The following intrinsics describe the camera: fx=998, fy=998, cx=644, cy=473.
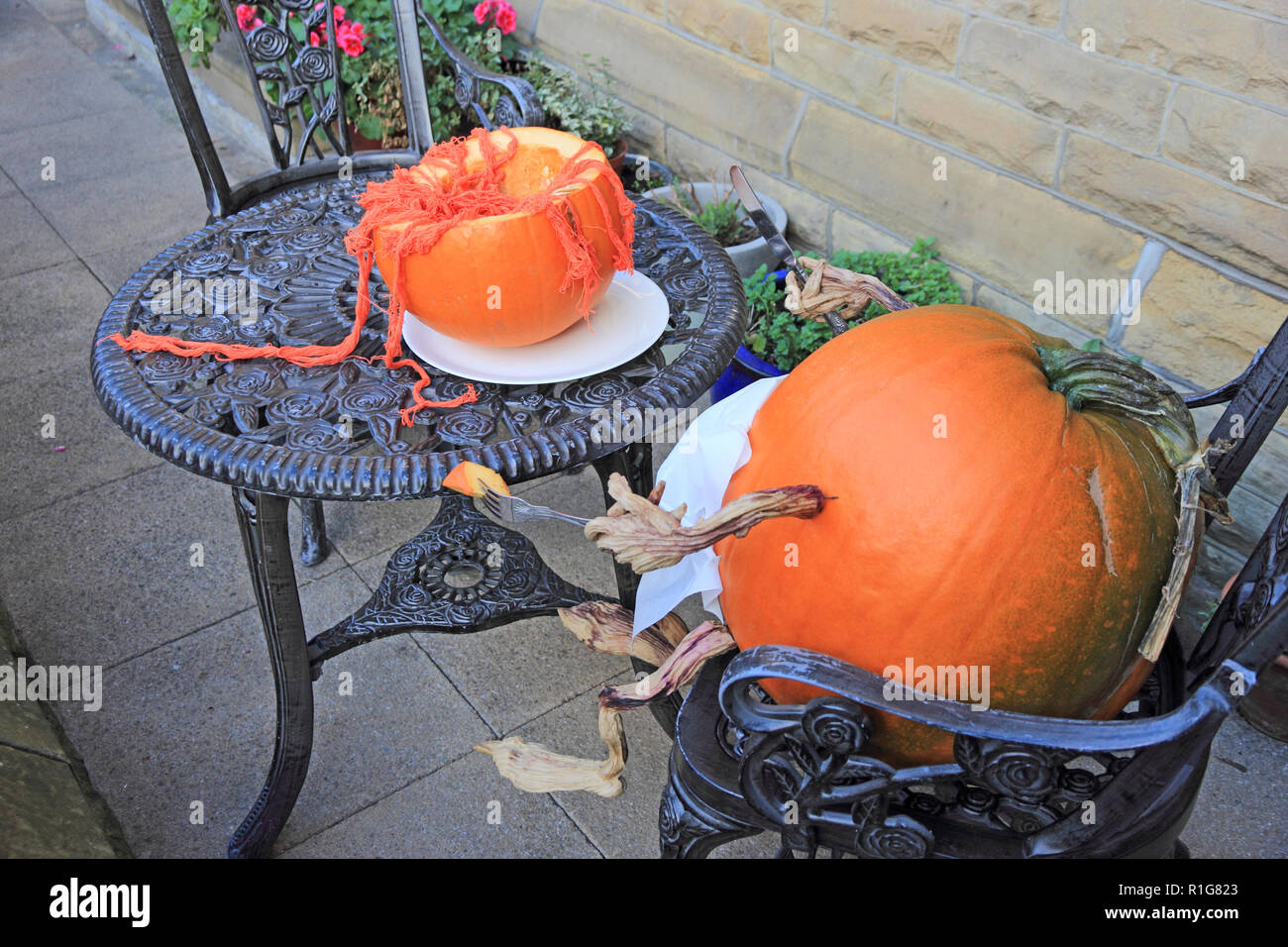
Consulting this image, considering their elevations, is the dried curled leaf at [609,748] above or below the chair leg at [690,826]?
above

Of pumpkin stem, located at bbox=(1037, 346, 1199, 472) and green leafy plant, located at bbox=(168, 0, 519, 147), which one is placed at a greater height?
pumpkin stem, located at bbox=(1037, 346, 1199, 472)

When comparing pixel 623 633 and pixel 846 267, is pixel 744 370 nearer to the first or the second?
pixel 846 267

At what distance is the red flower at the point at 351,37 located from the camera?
12.4ft

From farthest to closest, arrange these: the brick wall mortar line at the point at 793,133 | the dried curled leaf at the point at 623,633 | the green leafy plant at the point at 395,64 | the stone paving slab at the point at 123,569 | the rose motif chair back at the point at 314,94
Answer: the green leafy plant at the point at 395,64 < the brick wall mortar line at the point at 793,133 < the rose motif chair back at the point at 314,94 < the stone paving slab at the point at 123,569 < the dried curled leaf at the point at 623,633

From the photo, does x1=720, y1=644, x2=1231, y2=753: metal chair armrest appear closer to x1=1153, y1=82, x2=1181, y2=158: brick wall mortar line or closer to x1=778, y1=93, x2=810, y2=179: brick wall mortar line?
x1=1153, y1=82, x2=1181, y2=158: brick wall mortar line

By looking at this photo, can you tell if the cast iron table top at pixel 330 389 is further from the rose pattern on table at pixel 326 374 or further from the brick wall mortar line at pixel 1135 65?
the brick wall mortar line at pixel 1135 65

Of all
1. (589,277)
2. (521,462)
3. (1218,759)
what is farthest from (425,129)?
(1218,759)

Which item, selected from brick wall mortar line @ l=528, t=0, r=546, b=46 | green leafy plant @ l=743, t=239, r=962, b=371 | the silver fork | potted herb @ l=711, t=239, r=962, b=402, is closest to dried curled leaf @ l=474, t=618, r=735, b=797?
the silver fork

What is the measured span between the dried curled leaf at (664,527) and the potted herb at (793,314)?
5.15ft

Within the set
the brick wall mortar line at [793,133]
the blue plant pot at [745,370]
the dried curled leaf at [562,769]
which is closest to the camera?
the dried curled leaf at [562,769]

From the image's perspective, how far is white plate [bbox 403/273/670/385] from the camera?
167 centimetres

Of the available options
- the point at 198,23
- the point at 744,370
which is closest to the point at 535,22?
the point at 198,23

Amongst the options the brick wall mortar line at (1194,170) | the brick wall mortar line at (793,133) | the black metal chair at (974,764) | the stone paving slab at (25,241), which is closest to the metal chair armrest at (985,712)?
the black metal chair at (974,764)

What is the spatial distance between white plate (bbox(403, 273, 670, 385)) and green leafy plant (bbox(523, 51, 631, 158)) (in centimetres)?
189
